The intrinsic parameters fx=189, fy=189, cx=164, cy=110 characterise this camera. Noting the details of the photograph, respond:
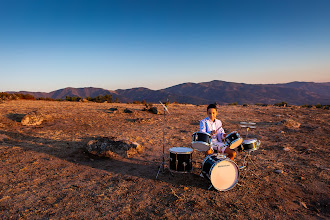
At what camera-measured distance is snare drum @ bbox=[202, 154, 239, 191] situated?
14.6 feet

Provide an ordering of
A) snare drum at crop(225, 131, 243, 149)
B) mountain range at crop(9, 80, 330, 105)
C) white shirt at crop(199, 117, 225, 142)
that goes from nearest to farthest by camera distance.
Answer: snare drum at crop(225, 131, 243, 149)
white shirt at crop(199, 117, 225, 142)
mountain range at crop(9, 80, 330, 105)

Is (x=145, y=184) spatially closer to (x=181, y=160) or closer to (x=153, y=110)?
(x=181, y=160)

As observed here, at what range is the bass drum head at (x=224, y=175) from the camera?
4470mm

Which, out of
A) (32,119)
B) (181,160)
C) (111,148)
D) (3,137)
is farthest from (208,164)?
(32,119)

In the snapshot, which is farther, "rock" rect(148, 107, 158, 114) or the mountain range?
the mountain range

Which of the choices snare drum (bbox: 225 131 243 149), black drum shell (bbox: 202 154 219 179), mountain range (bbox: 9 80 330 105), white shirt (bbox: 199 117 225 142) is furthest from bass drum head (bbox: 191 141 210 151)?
mountain range (bbox: 9 80 330 105)

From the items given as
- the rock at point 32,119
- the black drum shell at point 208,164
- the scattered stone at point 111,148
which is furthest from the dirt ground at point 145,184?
the rock at point 32,119

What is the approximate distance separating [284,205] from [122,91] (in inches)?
5272

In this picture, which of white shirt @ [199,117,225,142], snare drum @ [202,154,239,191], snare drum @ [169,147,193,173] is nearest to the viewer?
snare drum @ [202,154,239,191]

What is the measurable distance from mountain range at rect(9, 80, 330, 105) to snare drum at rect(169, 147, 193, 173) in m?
91.7

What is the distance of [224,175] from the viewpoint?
458 centimetres

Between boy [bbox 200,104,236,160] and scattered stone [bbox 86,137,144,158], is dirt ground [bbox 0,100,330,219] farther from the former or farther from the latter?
boy [bbox 200,104,236,160]

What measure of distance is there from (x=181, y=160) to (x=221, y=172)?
3.76ft

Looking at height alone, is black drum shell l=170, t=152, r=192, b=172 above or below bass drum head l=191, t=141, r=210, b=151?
below
